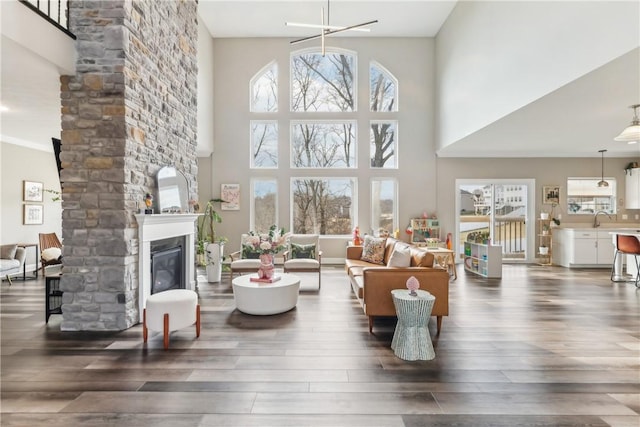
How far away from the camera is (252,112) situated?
8461mm

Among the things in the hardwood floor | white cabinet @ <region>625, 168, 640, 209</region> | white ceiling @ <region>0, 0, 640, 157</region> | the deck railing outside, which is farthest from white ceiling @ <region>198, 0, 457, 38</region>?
the hardwood floor

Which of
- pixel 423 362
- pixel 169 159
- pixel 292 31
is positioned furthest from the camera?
pixel 292 31

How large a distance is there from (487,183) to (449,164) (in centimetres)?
107

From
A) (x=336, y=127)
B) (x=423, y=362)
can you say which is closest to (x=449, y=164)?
(x=336, y=127)

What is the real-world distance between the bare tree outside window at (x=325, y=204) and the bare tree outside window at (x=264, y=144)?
0.88 m

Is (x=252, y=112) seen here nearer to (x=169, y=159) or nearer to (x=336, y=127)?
(x=336, y=127)

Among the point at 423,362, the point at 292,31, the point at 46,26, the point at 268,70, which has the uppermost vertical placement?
the point at 292,31

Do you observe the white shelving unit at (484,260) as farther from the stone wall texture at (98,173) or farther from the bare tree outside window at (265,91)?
the stone wall texture at (98,173)

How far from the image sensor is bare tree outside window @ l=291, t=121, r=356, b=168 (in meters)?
8.59

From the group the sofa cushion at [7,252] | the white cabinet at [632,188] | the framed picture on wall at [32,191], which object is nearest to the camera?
the sofa cushion at [7,252]

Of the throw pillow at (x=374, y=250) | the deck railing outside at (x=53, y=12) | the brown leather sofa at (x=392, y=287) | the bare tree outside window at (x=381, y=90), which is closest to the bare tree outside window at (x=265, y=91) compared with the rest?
the bare tree outside window at (x=381, y=90)

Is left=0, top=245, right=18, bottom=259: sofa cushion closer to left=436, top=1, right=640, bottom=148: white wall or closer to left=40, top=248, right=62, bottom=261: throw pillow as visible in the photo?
left=40, top=248, right=62, bottom=261: throw pillow

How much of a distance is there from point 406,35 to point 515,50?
429 centimetres

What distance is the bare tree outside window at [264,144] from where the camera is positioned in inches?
337
